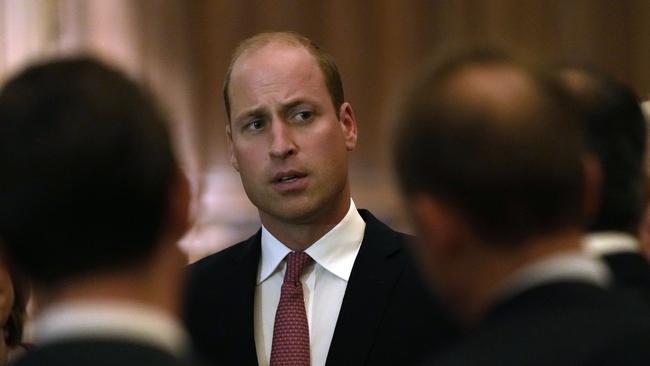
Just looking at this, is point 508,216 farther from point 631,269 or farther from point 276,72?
point 276,72

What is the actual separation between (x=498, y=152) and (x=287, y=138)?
1416mm

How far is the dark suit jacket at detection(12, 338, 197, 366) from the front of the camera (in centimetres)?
112

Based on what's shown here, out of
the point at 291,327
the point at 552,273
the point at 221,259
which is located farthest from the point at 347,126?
the point at 552,273

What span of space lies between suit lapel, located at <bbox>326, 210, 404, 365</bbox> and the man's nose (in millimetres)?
293

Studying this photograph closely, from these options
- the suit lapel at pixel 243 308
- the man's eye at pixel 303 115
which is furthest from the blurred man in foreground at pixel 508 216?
the man's eye at pixel 303 115

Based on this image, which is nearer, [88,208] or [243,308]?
[88,208]

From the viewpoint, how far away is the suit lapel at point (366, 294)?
2.46 meters

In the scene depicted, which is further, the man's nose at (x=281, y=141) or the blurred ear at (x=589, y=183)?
the man's nose at (x=281, y=141)

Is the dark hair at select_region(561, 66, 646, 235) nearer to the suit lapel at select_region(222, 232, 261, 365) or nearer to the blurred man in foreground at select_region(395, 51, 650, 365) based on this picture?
the blurred man in foreground at select_region(395, 51, 650, 365)

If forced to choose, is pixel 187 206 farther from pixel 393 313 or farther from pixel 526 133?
pixel 393 313

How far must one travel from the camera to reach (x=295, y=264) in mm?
2637

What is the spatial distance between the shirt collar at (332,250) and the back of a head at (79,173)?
4.75ft

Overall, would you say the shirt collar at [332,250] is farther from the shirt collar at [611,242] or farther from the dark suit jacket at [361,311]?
the shirt collar at [611,242]

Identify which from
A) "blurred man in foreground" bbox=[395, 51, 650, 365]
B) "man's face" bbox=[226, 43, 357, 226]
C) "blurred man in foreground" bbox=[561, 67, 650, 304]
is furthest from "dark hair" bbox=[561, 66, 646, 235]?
"man's face" bbox=[226, 43, 357, 226]
